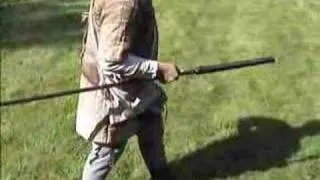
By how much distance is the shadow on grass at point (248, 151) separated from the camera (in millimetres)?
4461

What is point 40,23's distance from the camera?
6.16 meters

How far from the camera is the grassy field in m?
4.53

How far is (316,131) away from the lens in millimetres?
4777

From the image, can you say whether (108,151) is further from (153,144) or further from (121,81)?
(121,81)

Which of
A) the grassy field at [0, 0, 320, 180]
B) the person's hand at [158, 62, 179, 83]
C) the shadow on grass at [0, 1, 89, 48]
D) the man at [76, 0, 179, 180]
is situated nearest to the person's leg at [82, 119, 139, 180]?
the man at [76, 0, 179, 180]

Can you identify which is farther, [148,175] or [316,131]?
[316,131]

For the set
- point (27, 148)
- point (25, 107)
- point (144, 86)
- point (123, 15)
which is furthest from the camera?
point (25, 107)

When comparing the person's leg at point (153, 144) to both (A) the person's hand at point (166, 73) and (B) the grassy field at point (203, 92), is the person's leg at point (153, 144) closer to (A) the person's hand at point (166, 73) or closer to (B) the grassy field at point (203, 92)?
(B) the grassy field at point (203, 92)

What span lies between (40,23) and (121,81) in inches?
109

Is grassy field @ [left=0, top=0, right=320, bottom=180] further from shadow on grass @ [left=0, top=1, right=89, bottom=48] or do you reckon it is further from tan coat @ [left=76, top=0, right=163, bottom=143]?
tan coat @ [left=76, top=0, right=163, bottom=143]

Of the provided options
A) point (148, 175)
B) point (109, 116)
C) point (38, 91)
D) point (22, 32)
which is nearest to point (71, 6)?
point (22, 32)

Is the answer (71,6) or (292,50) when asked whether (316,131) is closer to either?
(292,50)

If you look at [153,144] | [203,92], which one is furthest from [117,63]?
[203,92]

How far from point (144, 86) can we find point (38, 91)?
5.86 ft
